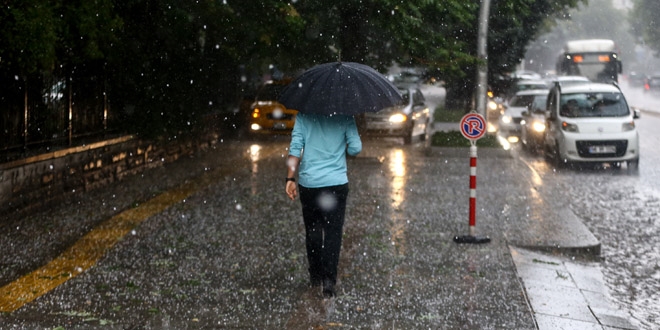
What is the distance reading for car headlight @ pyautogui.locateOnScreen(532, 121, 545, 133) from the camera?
22.0m

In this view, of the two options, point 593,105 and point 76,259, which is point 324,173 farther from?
point 593,105

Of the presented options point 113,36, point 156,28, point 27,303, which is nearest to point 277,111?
point 156,28

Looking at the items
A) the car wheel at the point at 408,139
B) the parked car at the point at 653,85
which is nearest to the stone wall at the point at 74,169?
the car wheel at the point at 408,139

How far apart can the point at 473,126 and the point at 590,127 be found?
9197 mm

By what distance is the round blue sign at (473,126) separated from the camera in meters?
10.5

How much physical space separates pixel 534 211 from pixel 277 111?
13340 mm

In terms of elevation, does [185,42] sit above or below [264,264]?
above

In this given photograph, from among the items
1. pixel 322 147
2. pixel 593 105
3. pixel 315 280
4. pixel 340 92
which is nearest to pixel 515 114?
pixel 593 105

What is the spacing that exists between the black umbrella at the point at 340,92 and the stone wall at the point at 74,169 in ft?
16.9

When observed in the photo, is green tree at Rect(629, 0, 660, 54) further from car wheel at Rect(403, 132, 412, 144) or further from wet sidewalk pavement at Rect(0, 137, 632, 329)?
wet sidewalk pavement at Rect(0, 137, 632, 329)

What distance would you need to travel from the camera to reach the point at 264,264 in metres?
8.77

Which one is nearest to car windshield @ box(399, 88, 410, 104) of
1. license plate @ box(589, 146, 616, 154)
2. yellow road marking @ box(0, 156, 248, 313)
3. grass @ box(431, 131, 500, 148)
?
grass @ box(431, 131, 500, 148)

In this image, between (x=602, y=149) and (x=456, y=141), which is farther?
(x=456, y=141)

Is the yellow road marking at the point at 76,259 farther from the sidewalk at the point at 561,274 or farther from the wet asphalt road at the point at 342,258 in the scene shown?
the sidewalk at the point at 561,274
